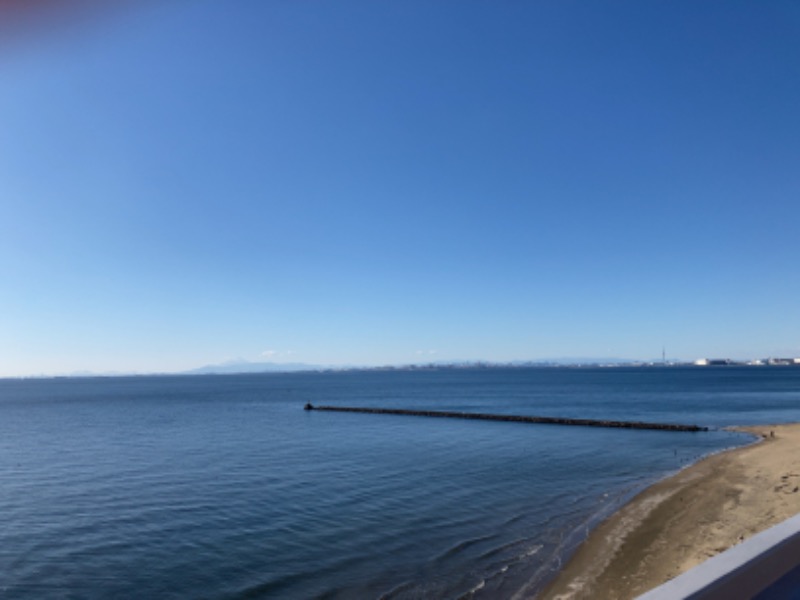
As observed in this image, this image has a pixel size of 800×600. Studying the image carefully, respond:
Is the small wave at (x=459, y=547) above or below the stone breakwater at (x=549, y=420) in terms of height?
above

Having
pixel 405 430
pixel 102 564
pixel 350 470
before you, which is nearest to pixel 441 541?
pixel 102 564

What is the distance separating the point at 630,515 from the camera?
19.4 m

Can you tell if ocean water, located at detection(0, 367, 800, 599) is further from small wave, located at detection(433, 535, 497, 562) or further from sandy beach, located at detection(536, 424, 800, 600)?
sandy beach, located at detection(536, 424, 800, 600)

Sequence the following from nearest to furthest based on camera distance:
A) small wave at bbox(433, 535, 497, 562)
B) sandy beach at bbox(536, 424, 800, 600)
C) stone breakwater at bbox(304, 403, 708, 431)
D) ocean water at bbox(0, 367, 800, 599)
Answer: sandy beach at bbox(536, 424, 800, 600), ocean water at bbox(0, 367, 800, 599), small wave at bbox(433, 535, 497, 562), stone breakwater at bbox(304, 403, 708, 431)

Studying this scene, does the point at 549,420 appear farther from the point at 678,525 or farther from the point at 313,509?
the point at 313,509

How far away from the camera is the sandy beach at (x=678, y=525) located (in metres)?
13.4

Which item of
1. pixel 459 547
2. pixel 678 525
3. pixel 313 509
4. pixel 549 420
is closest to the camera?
pixel 459 547

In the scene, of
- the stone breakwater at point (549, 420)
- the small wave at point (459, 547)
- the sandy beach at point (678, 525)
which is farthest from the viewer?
the stone breakwater at point (549, 420)

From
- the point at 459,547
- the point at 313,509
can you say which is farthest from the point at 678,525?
the point at 313,509

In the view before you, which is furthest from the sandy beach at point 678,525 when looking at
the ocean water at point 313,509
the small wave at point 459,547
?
the small wave at point 459,547

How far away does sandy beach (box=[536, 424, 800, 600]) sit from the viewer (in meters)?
13.4

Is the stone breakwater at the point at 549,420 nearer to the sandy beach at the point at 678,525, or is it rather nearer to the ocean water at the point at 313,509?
the ocean water at the point at 313,509

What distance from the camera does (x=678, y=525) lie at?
17.7 m

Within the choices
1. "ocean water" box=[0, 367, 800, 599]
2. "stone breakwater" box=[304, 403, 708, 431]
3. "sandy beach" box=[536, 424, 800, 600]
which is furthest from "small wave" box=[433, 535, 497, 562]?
"stone breakwater" box=[304, 403, 708, 431]
